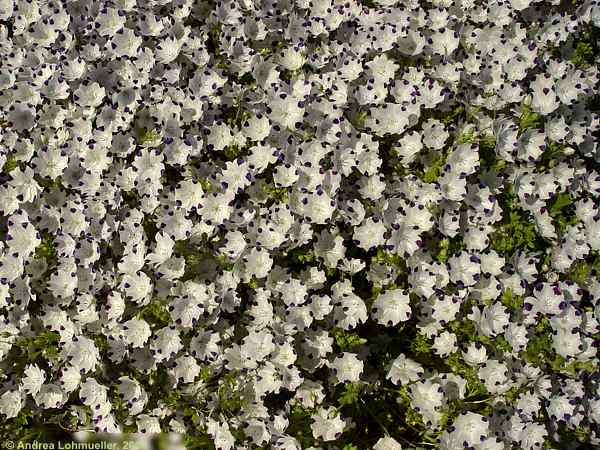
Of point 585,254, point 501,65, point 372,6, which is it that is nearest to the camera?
point 585,254

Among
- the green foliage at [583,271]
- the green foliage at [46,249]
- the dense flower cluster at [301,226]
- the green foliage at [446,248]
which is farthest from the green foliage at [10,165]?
the green foliage at [583,271]

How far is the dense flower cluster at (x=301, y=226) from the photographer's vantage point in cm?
324

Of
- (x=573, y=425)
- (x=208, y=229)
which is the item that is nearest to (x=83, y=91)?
(x=208, y=229)

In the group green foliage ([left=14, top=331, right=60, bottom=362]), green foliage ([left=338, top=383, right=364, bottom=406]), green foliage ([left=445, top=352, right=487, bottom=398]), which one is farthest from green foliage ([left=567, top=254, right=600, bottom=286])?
green foliage ([left=14, top=331, right=60, bottom=362])

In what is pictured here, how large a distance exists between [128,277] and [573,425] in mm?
2425

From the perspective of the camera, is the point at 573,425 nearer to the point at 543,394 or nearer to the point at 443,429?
the point at 543,394

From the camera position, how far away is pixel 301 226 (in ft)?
11.0

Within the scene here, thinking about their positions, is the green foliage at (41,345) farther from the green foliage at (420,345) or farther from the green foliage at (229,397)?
the green foliage at (420,345)

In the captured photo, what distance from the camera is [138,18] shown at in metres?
3.82

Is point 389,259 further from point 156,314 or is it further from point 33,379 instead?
point 33,379

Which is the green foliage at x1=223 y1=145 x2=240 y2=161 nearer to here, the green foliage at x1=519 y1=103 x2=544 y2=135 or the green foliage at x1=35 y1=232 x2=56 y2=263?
the green foliage at x1=35 y1=232 x2=56 y2=263

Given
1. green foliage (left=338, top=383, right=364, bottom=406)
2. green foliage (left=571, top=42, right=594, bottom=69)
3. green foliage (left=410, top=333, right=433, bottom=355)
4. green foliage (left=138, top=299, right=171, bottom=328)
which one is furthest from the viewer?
green foliage (left=571, top=42, right=594, bottom=69)

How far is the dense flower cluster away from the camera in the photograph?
324 cm

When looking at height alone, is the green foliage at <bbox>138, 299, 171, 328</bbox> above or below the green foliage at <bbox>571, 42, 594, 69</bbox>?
below
